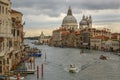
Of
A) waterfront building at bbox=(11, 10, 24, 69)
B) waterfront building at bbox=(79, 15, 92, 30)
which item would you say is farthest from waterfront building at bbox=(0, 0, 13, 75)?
waterfront building at bbox=(79, 15, 92, 30)

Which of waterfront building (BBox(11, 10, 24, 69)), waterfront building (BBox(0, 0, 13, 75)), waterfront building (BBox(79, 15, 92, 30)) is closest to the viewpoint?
waterfront building (BBox(0, 0, 13, 75))

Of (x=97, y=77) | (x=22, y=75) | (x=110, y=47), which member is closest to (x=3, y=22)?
(x=22, y=75)

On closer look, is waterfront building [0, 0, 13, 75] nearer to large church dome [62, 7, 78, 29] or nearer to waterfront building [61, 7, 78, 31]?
waterfront building [61, 7, 78, 31]

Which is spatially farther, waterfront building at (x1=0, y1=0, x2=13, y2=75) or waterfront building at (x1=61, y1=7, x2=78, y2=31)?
waterfront building at (x1=61, y1=7, x2=78, y2=31)

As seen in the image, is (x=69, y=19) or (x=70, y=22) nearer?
(x=69, y=19)

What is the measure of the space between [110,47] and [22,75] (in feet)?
228

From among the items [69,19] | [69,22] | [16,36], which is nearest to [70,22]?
[69,22]

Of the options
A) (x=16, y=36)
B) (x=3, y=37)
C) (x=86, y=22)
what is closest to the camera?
(x=3, y=37)

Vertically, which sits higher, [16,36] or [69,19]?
[69,19]

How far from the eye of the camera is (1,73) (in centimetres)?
2425

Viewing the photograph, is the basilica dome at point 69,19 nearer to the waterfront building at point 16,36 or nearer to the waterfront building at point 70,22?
the waterfront building at point 70,22

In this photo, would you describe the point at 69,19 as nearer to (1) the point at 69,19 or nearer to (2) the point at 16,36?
(1) the point at 69,19

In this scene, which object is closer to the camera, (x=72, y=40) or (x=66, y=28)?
(x=72, y=40)

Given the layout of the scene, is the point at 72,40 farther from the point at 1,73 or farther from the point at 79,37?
the point at 1,73
